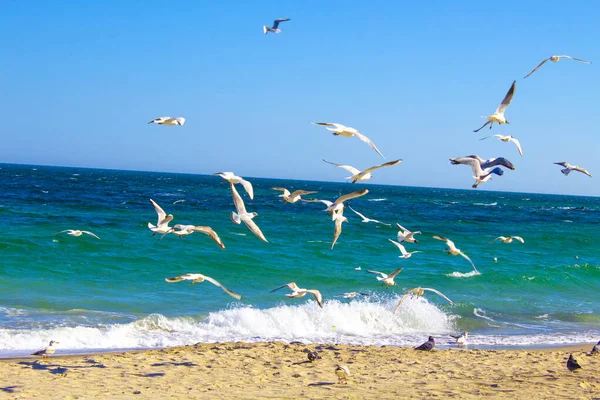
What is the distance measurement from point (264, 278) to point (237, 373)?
10979 millimetres

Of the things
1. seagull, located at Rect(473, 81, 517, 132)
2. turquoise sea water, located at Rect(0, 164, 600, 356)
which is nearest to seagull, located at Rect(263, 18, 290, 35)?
seagull, located at Rect(473, 81, 517, 132)

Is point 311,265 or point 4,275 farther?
point 311,265

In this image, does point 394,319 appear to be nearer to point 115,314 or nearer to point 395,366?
point 395,366

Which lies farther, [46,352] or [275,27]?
[275,27]

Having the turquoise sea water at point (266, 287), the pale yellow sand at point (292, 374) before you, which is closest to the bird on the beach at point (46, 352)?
the pale yellow sand at point (292, 374)

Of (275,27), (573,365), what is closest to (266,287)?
(275,27)

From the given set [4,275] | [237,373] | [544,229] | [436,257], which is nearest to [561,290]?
[436,257]

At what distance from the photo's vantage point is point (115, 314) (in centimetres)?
1458

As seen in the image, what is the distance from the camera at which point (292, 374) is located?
966 centimetres

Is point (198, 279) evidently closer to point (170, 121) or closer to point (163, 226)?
point (163, 226)

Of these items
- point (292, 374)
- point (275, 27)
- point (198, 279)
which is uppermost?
point (275, 27)

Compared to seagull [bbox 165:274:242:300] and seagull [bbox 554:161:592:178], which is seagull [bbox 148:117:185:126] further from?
seagull [bbox 554:161:592:178]

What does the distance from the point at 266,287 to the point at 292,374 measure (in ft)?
31.6

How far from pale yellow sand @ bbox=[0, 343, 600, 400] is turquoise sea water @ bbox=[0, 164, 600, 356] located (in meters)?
1.67
